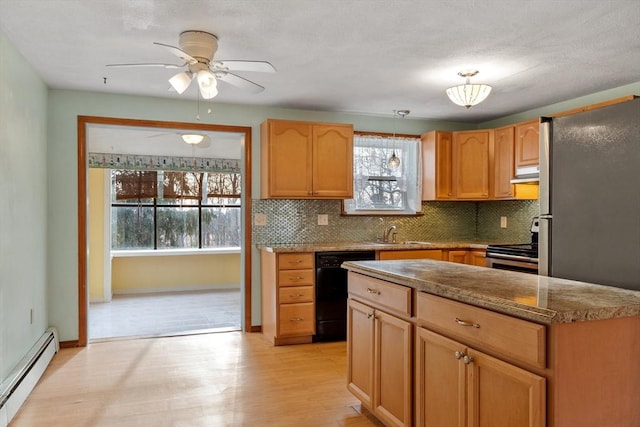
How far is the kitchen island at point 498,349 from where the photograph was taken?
58.1 inches

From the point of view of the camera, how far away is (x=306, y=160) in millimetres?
4543

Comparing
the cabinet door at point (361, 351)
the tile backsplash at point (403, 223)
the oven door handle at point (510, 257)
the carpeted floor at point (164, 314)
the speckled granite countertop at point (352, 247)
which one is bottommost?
the carpeted floor at point (164, 314)

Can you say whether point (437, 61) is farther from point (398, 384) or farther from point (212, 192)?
point (212, 192)

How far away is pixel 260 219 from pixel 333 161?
931 mm

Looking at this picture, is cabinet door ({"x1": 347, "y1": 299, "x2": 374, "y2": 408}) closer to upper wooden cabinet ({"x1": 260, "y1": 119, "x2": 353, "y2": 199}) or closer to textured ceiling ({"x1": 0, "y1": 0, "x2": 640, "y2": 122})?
textured ceiling ({"x1": 0, "y1": 0, "x2": 640, "y2": 122})

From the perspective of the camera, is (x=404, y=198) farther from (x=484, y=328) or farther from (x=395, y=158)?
(x=484, y=328)

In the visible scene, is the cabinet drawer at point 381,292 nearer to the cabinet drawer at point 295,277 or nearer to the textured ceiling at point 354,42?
the textured ceiling at point 354,42

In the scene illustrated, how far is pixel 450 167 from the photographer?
5.16m

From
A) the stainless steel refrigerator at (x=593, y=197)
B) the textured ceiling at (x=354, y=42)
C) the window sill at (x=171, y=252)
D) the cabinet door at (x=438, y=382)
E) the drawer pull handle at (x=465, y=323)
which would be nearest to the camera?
the drawer pull handle at (x=465, y=323)

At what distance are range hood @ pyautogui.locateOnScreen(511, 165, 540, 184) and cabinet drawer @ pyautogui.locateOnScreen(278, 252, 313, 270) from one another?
212 cm

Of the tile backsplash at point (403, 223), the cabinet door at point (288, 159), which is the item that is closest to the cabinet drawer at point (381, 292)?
the cabinet door at point (288, 159)

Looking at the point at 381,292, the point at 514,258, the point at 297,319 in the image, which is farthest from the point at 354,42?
the point at 297,319

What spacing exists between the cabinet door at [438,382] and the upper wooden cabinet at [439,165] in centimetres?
319

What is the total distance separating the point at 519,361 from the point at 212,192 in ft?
21.6
